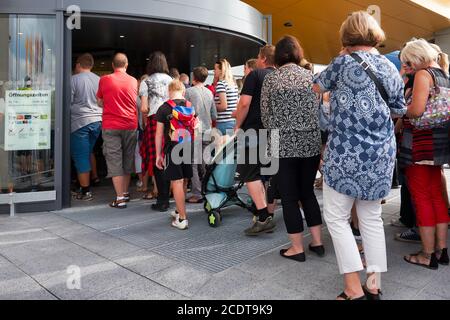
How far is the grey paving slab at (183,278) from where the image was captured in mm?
2711

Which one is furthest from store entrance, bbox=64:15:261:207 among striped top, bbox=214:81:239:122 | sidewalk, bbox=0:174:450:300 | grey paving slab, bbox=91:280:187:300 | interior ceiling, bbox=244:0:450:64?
interior ceiling, bbox=244:0:450:64

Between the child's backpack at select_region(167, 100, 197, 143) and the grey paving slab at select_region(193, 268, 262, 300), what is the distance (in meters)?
1.65

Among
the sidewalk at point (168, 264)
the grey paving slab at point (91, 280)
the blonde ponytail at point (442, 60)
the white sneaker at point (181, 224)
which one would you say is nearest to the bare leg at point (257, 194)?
the sidewalk at point (168, 264)

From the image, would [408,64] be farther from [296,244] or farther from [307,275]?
[307,275]

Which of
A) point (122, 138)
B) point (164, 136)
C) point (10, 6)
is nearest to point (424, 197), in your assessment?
point (164, 136)

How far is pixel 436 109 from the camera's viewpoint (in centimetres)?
299

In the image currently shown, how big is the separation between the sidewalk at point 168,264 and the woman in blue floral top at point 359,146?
0.36 meters

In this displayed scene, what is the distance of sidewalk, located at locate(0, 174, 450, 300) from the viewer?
8.77 feet

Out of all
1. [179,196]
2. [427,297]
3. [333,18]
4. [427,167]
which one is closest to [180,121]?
[179,196]

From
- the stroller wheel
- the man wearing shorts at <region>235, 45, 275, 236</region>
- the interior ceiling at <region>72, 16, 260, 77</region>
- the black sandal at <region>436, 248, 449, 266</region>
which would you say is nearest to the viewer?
the black sandal at <region>436, 248, 449, 266</region>

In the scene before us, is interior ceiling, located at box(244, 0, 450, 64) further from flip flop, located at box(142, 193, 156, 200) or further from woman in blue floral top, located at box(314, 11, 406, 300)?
woman in blue floral top, located at box(314, 11, 406, 300)

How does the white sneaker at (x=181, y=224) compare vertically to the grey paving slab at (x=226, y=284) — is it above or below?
above

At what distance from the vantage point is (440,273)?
295cm

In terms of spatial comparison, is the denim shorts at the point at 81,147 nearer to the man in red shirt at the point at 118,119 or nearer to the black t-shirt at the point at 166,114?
Result: the man in red shirt at the point at 118,119
